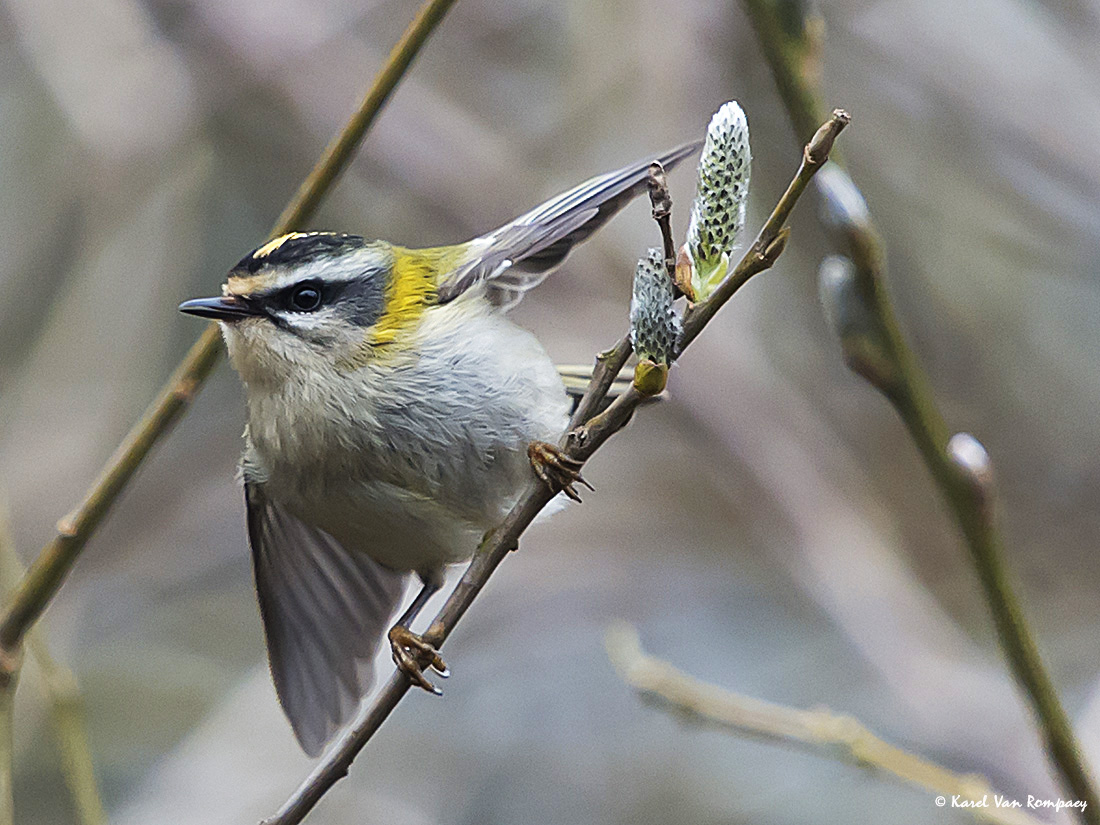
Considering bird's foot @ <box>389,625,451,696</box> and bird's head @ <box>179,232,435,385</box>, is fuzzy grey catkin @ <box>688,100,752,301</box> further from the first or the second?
bird's head @ <box>179,232,435,385</box>

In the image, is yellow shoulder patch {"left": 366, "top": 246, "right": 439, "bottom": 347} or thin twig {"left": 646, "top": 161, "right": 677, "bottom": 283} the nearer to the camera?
thin twig {"left": 646, "top": 161, "right": 677, "bottom": 283}

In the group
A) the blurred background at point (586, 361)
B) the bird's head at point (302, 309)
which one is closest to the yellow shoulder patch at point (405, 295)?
the bird's head at point (302, 309)

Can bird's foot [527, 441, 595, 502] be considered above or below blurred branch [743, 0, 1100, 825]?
below

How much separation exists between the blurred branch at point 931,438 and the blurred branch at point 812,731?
0.43 meters

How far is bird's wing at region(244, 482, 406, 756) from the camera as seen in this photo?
2.16 metres

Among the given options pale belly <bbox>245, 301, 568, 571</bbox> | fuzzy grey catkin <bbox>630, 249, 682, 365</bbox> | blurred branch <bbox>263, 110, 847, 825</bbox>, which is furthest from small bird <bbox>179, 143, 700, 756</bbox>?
fuzzy grey catkin <bbox>630, 249, 682, 365</bbox>

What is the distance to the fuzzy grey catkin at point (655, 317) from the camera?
1.10 m

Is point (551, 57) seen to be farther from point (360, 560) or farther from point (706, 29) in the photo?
point (360, 560)

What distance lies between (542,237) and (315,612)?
902mm

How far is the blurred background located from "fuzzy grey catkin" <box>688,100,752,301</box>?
5.31 ft

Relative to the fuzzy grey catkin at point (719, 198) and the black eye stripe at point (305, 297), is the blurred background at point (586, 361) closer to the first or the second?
the black eye stripe at point (305, 297)

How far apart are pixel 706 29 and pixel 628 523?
5.94 feet

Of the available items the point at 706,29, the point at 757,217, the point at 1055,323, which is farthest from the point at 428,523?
the point at 1055,323

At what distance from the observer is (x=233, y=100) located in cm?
387
